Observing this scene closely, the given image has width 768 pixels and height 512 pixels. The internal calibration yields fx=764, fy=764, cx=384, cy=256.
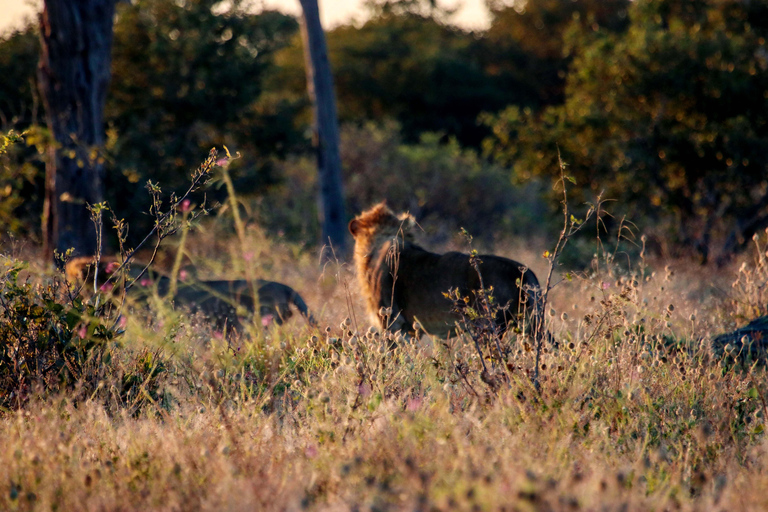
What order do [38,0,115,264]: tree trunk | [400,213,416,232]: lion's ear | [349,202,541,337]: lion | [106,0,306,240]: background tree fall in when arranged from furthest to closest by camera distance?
[106,0,306,240]: background tree
[38,0,115,264]: tree trunk
[349,202,541,337]: lion
[400,213,416,232]: lion's ear

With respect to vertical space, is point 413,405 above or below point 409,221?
below

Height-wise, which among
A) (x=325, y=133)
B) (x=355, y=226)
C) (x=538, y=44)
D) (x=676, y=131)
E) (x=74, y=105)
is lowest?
(x=355, y=226)

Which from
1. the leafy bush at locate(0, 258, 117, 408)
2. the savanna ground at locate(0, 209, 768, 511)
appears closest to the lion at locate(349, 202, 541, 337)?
the savanna ground at locate(0, 209, 768, 511)

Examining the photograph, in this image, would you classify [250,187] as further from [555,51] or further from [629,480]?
[555,51]

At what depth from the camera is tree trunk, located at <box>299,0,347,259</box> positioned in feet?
44.6

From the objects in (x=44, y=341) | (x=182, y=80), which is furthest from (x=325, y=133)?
(x=44, y=341)

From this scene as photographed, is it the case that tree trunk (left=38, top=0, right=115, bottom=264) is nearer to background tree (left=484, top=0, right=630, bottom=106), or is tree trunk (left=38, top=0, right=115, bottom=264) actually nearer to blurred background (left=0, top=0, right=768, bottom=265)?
blurred background (left=0, top=0, right=768, bottom=265)

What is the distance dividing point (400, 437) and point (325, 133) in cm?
1120

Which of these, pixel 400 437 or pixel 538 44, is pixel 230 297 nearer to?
pixel 400 437

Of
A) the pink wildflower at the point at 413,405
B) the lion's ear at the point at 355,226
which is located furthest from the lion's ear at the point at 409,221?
the pink wildflower at the point at 413,405

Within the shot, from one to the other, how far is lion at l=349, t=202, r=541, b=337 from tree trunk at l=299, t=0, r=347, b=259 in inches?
276

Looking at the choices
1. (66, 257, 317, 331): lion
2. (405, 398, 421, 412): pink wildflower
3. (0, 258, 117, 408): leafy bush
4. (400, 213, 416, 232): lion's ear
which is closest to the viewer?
(405, 398, 421, 412): pink wildflower

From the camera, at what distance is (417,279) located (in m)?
6.05

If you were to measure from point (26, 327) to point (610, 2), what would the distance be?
2878 centimetres
